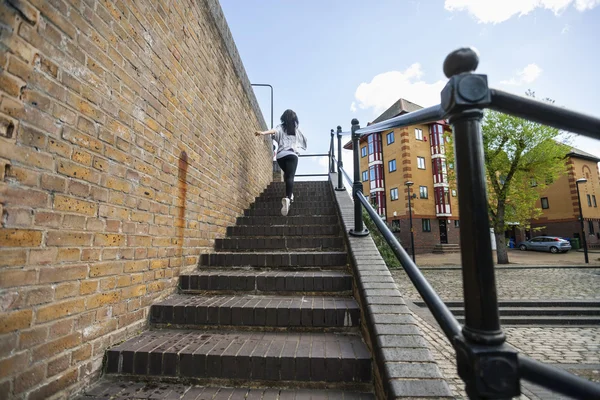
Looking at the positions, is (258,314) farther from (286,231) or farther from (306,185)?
(306,185)

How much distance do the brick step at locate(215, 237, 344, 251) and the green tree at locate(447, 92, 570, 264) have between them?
13.9 m

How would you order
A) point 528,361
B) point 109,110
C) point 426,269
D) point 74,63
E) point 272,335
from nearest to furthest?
point 528,361 → point 74,63 → point 109,110 → point 272,335 → point 426,269

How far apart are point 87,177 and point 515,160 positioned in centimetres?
1799

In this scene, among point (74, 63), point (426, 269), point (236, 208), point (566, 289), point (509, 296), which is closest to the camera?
point (74, 63)

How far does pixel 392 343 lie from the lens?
1.57 metres

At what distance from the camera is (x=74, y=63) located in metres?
1.56

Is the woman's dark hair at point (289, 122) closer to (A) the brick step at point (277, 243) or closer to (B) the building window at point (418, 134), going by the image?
(A) the brick step at point (277, 243)

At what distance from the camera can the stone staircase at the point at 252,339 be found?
1722 mm

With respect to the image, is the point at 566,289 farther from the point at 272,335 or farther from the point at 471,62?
the point at 471,62

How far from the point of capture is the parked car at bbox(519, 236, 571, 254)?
22.5 m

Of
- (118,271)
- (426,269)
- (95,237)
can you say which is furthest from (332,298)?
(426,269)

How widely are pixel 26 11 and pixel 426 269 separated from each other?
1382cm

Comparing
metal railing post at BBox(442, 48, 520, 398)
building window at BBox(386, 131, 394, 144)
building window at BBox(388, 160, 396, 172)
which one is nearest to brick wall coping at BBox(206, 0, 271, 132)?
metal railing post at BBox(442, 48, 520, 398)

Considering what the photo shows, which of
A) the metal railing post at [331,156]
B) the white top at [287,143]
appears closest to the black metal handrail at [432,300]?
the white top at [287,143]
